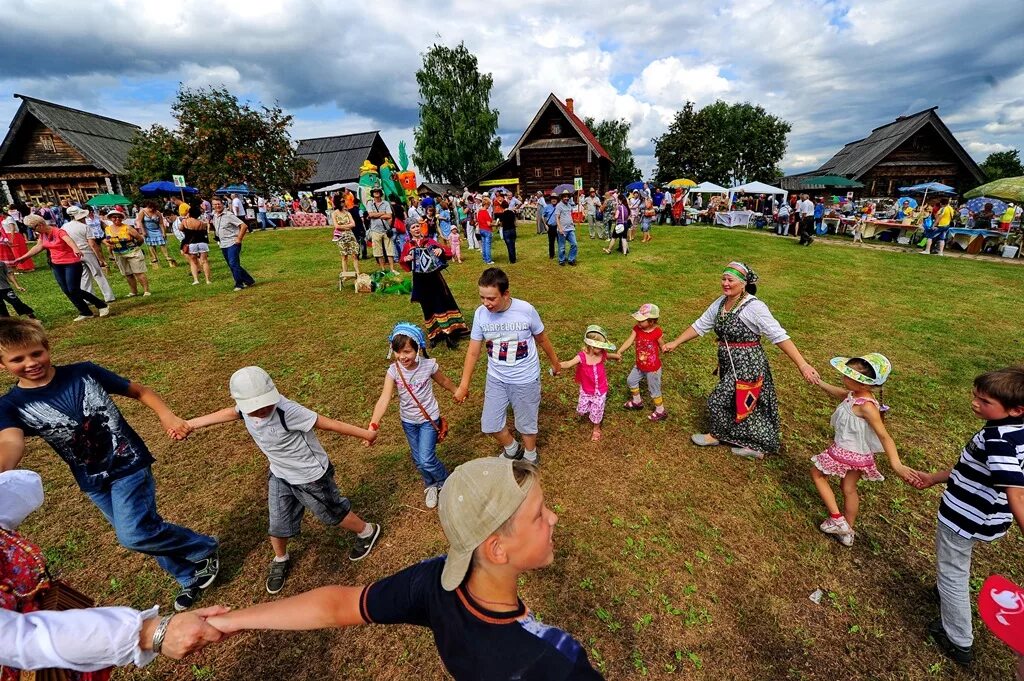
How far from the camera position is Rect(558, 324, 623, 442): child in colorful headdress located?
15.3 feet

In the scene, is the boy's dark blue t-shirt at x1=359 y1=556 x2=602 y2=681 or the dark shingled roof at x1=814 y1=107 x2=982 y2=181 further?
the dark shingled roof at x1=814 y1=107 x2=982 y2=181

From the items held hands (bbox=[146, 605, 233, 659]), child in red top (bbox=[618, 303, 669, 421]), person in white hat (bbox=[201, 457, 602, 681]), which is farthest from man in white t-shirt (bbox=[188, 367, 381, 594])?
child in red top (bbox=[618, 303, 669, 421])

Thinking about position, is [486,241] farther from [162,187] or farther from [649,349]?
[162,187]

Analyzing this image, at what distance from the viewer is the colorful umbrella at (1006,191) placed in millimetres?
15359

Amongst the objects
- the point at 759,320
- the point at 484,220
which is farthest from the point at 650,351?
the point at 484,220

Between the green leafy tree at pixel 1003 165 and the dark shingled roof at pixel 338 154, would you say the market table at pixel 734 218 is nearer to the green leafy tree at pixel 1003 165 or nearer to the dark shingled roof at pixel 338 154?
the dark shingled roof at pixel 338 154

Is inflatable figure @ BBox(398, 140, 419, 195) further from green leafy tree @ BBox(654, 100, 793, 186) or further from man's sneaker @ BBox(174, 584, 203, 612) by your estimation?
green leafy tree @ BBox(654, 100, 793, 186)

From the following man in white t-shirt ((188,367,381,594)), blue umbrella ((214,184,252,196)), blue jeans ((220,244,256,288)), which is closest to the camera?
man in white t-shirt ((188,367,381,594))

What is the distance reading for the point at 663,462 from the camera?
4.53 m

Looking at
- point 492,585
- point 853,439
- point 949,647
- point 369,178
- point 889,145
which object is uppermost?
point 889,145

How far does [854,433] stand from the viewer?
3336 millimetres

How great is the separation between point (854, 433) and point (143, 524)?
5.16 metres

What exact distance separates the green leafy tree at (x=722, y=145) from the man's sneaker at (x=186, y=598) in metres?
55.3

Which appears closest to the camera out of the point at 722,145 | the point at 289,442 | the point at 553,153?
the point at 289,442
